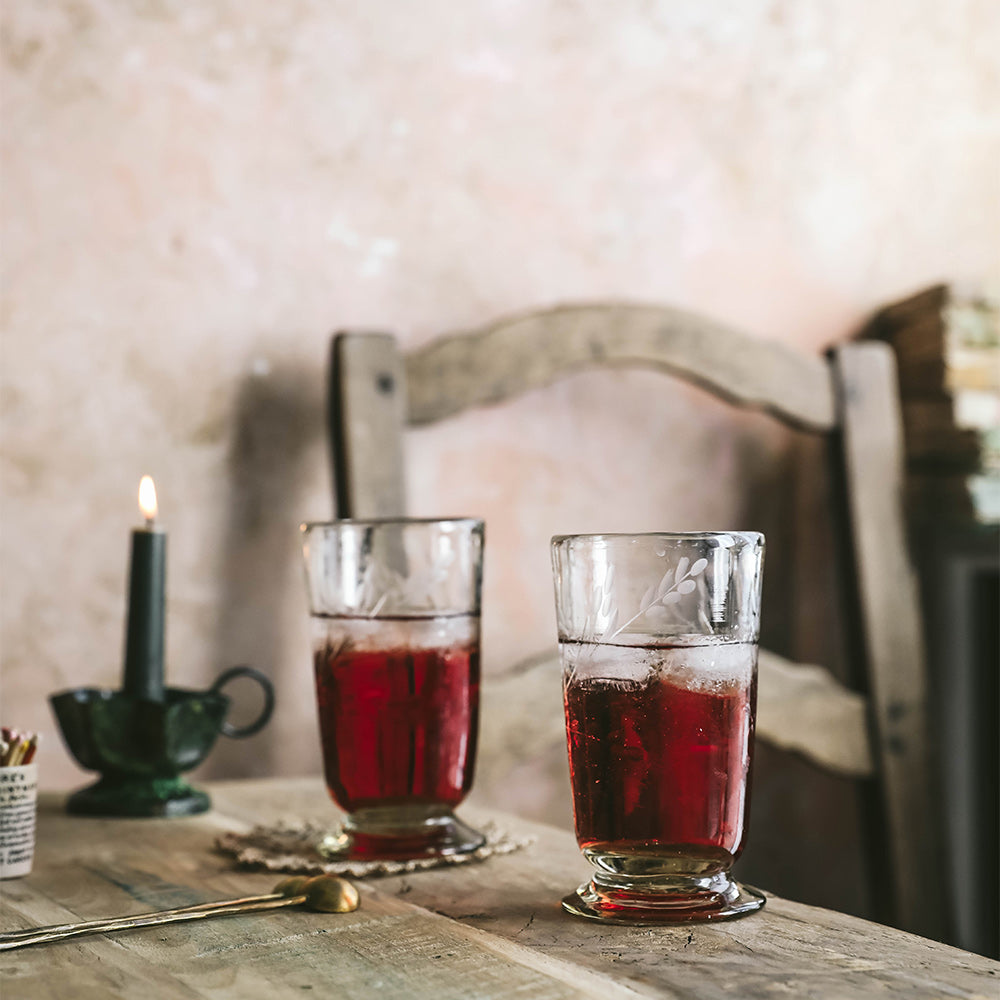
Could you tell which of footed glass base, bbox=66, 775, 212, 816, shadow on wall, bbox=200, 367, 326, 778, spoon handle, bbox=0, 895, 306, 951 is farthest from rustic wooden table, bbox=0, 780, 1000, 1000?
shadow on wall, bbox=200, 367, 326, 778

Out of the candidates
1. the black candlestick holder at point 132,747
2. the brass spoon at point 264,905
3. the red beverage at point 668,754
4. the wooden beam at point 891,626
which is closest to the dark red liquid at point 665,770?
the red beverage at point 668,754

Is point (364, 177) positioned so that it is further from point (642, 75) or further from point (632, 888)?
point (632, 888)

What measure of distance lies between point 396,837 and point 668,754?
0.22 m

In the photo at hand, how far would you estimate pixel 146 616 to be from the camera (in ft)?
→ 3.02

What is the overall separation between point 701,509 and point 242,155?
70cm

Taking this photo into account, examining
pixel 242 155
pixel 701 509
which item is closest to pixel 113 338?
pixel 242 155

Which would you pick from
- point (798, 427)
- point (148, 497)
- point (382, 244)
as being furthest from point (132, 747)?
point (798, 427)

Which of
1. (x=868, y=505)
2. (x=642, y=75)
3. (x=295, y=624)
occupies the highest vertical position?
(x=642, y=75)

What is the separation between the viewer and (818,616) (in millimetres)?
1557

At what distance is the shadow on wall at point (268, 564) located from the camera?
3.85 ft

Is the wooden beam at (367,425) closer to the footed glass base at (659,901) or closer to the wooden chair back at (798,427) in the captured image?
the wooden chair back at (798,427)

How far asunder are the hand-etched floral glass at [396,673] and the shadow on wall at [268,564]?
1.54ft

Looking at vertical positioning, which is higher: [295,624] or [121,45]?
[121,45]

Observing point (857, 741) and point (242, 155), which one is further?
point (857, 741)
